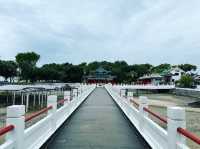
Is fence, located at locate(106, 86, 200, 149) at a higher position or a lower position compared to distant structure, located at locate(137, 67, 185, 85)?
lower

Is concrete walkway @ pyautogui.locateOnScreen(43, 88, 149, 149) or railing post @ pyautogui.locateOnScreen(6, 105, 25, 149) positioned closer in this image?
railing post @ pyautogui.locateOnScreen(6, 105, 25, 149)

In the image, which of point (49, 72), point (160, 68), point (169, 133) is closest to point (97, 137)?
point (169, 133)

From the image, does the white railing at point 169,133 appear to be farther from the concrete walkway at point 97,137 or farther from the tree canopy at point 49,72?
the tree canopy at point 49,72

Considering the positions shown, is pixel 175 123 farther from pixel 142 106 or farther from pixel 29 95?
pixel 29 95

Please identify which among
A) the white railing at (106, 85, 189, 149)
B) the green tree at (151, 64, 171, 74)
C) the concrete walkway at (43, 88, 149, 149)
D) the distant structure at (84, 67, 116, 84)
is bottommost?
the concrete walkway at (43, 88, 149, 149)

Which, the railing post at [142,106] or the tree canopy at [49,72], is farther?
the tree canopy at [49,72]

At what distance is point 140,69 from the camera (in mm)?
111750

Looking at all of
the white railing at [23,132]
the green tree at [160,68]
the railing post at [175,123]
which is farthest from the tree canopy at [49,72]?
the railing post at [175,123]

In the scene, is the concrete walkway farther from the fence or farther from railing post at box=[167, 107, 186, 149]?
railing post at box=[167, 107, 186, 149]

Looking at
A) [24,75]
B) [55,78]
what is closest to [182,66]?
[55,78]

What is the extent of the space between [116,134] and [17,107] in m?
4.64

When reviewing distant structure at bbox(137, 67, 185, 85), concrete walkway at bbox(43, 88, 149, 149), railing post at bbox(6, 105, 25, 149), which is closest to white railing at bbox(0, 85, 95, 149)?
railing post at bbox(6, 105, 25, 149)

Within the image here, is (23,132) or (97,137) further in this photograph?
(97,137)

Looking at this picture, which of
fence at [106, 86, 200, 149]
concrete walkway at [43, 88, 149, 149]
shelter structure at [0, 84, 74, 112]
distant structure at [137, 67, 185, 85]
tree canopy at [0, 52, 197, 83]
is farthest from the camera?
distant structure at [137, 67, 185, 85]
